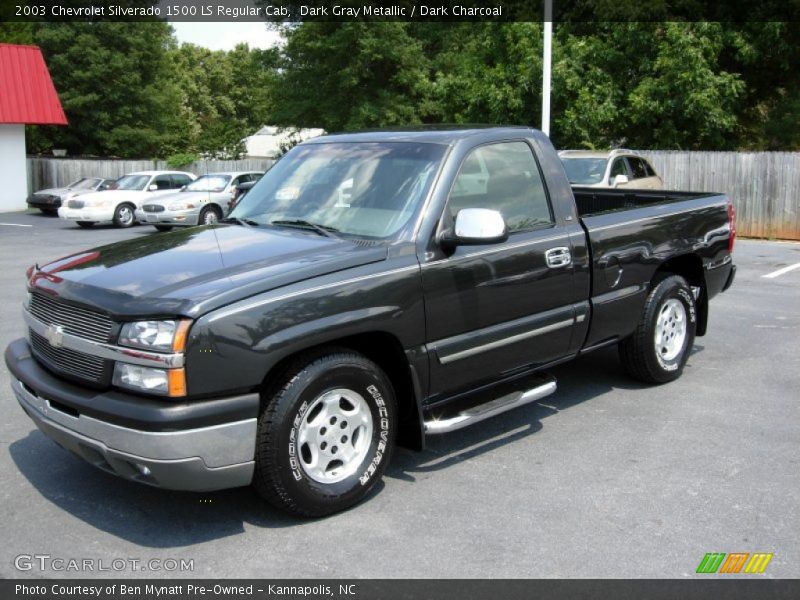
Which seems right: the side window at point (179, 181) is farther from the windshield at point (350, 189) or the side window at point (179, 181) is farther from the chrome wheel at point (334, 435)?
the chrome wheel at point (334, 435)

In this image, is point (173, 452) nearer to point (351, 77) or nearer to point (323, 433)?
point (323, 433)

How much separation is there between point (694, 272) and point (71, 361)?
4.85 metres

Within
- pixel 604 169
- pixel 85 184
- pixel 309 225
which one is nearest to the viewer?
pixel 309 225

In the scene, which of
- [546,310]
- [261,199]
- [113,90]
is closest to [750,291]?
[546,310]

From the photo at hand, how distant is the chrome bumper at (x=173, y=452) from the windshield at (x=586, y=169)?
12.2 metres

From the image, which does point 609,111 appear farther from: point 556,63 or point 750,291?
point 750,291

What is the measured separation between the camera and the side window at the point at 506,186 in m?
5.12

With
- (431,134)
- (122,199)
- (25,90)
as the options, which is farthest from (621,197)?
(25,90)

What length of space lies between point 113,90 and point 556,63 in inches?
1137

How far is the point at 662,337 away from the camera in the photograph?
6.63m

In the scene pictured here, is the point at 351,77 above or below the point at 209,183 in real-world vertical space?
above

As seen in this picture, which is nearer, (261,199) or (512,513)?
(512,513)

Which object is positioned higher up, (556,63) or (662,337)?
(556,63)

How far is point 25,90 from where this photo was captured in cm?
3238
